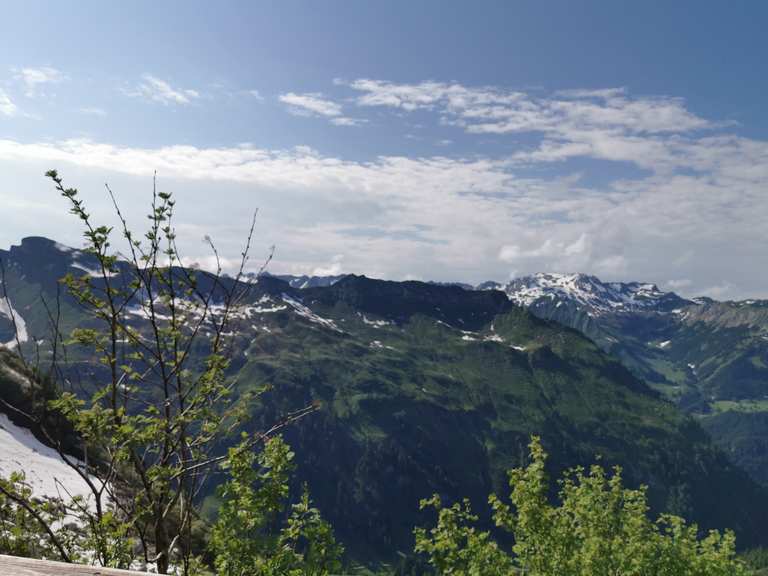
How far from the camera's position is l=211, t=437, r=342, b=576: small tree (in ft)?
35.9

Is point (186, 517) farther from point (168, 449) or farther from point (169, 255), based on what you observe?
point (169, 255)

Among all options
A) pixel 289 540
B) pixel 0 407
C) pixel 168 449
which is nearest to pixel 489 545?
pixel 289 540

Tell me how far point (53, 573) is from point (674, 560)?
93.8 ft

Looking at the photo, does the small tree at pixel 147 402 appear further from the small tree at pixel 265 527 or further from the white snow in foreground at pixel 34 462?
the white snow in foreground at pixel 34 462

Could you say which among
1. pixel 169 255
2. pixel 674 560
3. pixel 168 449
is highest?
pixel 169 255

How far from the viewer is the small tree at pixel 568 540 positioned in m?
19.3

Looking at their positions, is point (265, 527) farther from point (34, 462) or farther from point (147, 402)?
point (34, 462)

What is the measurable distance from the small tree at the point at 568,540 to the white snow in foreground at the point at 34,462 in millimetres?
37468

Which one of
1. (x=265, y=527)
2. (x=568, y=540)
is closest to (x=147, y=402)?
(x=265, y=527)

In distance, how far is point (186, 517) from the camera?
34.1 feet

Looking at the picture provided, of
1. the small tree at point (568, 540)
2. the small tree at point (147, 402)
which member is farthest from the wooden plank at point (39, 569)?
the small tree at point (568, 540)

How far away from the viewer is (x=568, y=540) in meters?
22.5

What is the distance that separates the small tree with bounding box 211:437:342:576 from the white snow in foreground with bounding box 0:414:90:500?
129ft

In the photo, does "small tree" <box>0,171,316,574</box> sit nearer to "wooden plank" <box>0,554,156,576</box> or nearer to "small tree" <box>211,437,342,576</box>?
"small tree" <box>211,437,342,576</box>
